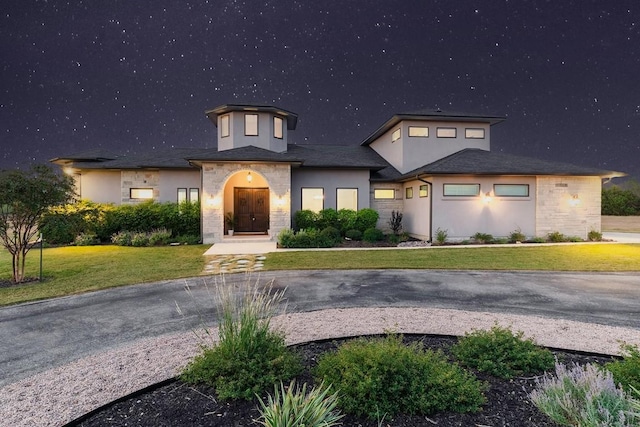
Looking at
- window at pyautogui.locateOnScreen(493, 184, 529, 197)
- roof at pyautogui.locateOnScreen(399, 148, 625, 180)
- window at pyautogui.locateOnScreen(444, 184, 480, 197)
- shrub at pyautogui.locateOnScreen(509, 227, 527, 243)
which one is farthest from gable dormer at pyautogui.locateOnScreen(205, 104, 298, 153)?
shrub at pyautogui.locateOnScreen(509, 227, 527, 243)

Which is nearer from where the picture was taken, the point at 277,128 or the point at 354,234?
the point at 354,234

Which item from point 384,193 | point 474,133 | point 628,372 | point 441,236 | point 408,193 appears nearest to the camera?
point 628,372

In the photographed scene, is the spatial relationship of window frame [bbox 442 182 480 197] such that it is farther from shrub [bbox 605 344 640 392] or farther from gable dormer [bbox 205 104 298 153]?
shrub [bbox 605 344 640 392]

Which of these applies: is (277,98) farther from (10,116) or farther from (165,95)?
(10,116)

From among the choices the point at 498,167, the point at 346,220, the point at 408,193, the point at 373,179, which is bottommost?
the point at 346,220

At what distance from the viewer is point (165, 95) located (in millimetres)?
19641

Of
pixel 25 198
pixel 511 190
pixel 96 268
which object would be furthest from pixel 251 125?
pixel 511 190

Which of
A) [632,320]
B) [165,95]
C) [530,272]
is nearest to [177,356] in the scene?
[632,320]

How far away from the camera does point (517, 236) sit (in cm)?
1474

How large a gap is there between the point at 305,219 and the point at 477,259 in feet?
25.6

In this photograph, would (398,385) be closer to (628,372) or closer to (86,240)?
(628,372)

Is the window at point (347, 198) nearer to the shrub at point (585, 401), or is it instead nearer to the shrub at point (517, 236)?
the shrub at point (517, 236)

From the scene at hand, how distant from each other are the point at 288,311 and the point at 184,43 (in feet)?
57.4

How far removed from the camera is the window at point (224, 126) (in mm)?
16656
